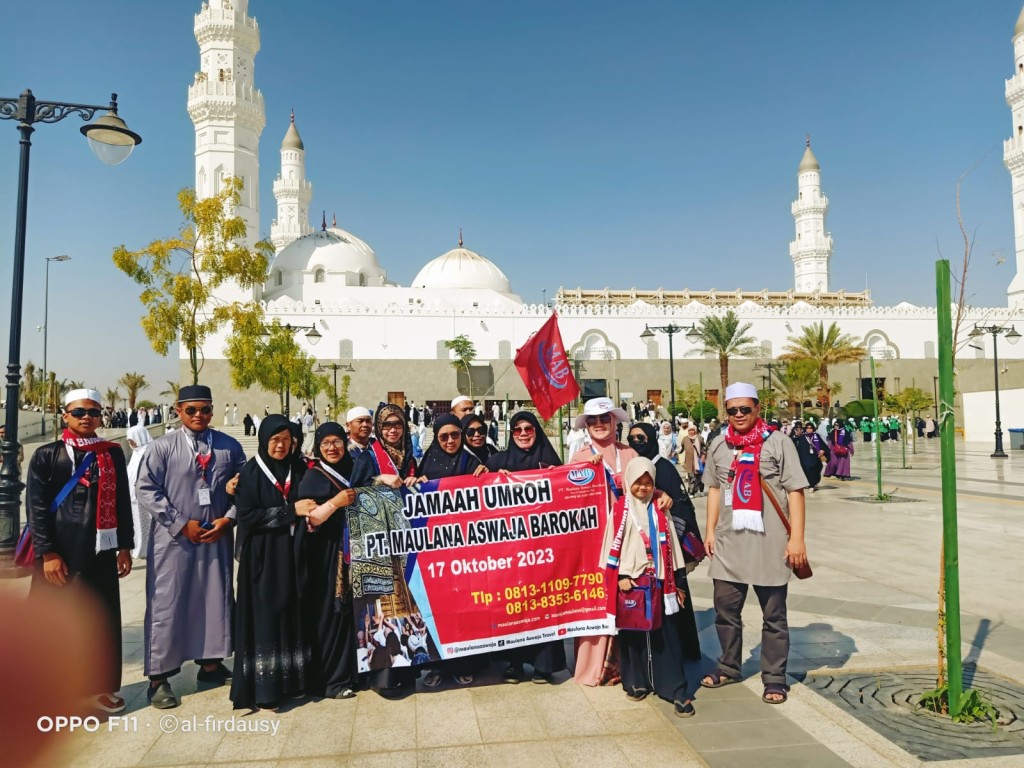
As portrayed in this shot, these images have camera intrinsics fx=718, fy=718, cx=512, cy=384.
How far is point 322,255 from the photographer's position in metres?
47.8

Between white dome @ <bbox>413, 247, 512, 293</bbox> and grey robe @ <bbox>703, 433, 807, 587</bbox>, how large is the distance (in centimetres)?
4858

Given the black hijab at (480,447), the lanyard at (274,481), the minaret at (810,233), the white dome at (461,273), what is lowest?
the lanyard at (274,481)

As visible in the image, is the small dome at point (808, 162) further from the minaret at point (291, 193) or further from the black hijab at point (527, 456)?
the black hijab at point (527, 456)

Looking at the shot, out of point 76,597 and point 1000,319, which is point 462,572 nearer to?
point 76,597

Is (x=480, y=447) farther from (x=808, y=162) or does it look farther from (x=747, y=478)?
(x=808, y=162)

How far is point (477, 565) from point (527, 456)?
78cm

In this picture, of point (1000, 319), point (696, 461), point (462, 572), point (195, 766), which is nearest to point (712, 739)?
point (462, 572)

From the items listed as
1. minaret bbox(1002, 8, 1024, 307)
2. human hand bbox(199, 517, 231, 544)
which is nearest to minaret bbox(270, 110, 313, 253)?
minaret bbox(1002, 8, 1024, 307)

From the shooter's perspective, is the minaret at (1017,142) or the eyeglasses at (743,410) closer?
the eyeglasses at (743,410)

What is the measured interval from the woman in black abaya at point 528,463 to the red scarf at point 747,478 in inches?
41.3

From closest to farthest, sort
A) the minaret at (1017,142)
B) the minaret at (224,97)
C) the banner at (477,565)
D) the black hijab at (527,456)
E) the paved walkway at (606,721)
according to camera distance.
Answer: the paved walkway at (606,721), the banner at (477,565), the black hijab at (527,456), the minaret at (224,97), the minaret at (1017,142)

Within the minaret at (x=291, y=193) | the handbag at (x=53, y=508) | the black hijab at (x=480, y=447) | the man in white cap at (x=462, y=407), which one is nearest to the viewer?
the handbag at (x=53, y=508)

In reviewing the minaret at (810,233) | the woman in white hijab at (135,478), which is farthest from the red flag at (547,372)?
the minaret at (810,233)

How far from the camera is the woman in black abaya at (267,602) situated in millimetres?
3818
